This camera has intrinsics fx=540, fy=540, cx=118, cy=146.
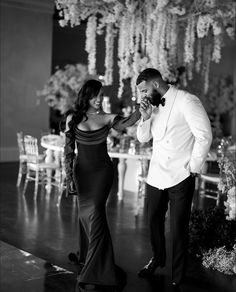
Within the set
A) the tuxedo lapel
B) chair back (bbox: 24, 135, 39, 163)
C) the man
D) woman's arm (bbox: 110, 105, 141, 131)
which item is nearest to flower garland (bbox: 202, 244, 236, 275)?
the man

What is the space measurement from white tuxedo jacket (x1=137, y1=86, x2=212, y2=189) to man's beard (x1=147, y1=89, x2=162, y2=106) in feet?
0.18

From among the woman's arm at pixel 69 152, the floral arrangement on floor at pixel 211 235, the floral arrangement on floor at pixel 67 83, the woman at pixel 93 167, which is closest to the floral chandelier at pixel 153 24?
the floral arrangement on floor at pixel 67 83

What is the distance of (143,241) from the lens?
6383 millimetres

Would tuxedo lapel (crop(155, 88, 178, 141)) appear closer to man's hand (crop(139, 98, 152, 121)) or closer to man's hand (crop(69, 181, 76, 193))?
man's hand (crop(139, 98, 152, 121))

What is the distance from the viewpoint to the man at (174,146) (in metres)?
4.49

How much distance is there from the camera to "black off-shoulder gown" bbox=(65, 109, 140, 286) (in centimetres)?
466

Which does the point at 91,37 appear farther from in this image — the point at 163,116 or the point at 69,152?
the point at 163,116

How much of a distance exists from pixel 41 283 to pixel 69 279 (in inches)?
10.3

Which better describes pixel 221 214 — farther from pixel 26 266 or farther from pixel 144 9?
pixel 144 9

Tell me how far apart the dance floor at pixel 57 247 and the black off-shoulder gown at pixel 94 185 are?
255mm

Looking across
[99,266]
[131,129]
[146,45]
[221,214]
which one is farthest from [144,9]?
[99,266]

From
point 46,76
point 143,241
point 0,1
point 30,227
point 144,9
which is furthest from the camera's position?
point 46,76

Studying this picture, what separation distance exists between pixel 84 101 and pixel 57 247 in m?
1.96

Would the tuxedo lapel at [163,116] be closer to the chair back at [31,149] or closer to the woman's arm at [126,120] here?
the woman's arm at [126,120]
